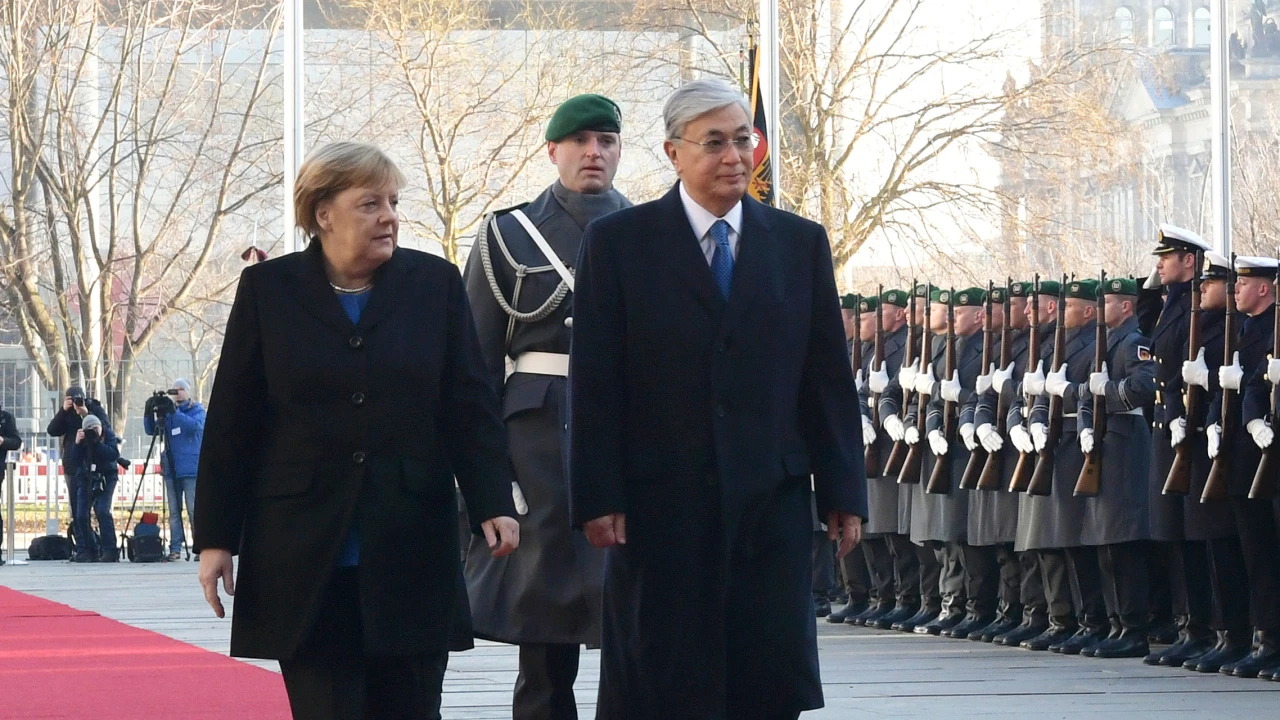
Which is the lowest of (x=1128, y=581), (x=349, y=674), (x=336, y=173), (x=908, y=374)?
(x=1128, y=581)

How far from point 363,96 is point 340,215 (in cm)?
1636

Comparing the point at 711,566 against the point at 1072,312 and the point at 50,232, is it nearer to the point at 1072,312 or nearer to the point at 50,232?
the point at 1072,312

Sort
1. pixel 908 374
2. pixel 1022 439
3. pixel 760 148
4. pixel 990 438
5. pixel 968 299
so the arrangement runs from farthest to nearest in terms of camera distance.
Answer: pixel 760 148, pixel 908 374, pixel 968 299, pixel 990 438, pixel 1022 439

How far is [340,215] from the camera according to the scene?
4367 mm

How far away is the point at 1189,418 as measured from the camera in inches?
349

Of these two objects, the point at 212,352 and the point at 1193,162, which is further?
the point at 212,352

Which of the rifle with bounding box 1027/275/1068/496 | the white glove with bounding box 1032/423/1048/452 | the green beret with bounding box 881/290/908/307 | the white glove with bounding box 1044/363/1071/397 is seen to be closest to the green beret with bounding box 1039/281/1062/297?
the rifle with bounding box 1027/275/1068/496

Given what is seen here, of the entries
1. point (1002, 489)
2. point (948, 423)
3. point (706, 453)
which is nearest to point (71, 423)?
point (948, 423)

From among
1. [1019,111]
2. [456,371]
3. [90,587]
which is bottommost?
[90,587]

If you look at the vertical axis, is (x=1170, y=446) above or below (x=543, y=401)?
below

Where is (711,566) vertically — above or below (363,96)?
below

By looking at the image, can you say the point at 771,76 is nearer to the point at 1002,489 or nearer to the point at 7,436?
the point at 1002,489

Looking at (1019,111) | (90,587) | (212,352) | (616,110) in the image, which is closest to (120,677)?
(616,110)

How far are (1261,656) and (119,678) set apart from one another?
444cm
